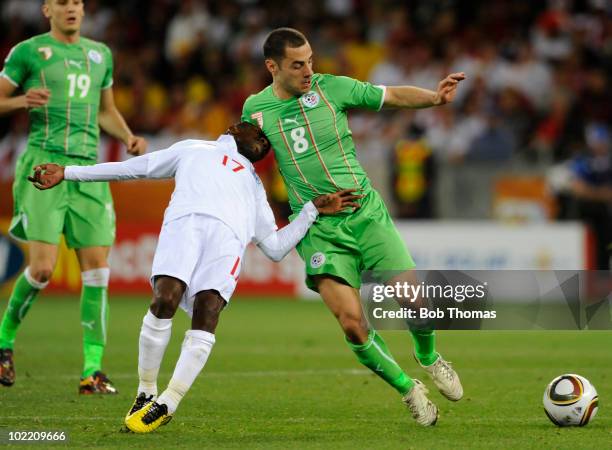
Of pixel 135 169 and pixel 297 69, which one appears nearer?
pixel 135 169

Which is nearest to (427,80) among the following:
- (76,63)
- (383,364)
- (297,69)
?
(76,63)

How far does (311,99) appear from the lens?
7.56 meters

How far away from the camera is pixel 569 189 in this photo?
55.6ft

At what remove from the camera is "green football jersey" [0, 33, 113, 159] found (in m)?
8.93

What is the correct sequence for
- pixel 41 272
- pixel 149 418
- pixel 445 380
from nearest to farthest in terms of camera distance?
pixel 149 418 < pixel 445 380 < pixel 41 272

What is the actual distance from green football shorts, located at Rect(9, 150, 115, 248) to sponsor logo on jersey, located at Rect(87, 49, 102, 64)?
76cm

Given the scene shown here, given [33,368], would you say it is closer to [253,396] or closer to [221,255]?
[253,396]

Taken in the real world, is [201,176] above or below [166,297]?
above

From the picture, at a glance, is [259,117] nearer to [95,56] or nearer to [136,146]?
[136,146]

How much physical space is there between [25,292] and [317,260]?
256 centimetres

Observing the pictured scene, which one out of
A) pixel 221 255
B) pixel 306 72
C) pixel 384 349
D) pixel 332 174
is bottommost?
pixel 384 349

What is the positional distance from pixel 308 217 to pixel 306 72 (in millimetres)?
883

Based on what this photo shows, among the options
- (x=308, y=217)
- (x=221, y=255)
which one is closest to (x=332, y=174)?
(x=308, y=217)

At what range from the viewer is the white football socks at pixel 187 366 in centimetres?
672
